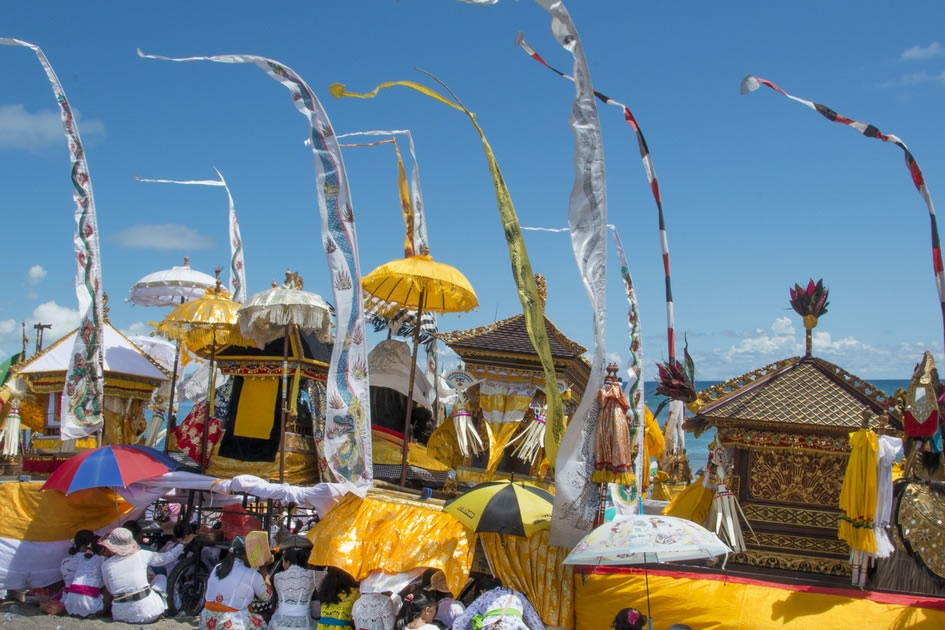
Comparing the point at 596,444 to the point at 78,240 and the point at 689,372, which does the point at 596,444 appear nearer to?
the point at 689,372

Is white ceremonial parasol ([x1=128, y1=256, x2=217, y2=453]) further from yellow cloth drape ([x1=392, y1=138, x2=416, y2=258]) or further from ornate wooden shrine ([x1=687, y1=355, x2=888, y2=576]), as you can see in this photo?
ornate wooden shrine ([x1=687, y1=355, x2=888, y2=576])

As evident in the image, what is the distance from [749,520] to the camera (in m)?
8.64

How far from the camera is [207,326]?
1175 cm

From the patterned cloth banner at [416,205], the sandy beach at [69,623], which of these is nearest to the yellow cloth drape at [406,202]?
the patterned cloth banner at [416,205]

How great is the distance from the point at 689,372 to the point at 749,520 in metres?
1.52

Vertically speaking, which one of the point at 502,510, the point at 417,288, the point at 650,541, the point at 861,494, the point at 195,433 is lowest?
the point at 650,541

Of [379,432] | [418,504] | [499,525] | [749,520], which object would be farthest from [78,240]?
[749,520]

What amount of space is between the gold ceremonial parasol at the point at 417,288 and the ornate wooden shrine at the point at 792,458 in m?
3.40

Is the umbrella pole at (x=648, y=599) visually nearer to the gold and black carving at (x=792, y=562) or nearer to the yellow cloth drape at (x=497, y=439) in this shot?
the gold and black carving at (x=792, y=562)

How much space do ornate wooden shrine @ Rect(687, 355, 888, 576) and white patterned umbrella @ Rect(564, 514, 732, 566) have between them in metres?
1.67

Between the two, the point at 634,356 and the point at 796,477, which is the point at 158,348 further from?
the point at 796,477

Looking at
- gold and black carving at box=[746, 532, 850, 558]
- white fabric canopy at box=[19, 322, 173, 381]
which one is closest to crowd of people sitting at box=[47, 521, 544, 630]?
gold and black carving at box=[746, 532, 850, 558]

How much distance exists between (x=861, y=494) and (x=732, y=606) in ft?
4.59

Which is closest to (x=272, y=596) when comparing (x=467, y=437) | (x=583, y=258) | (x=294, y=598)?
(x=294, y=598)
